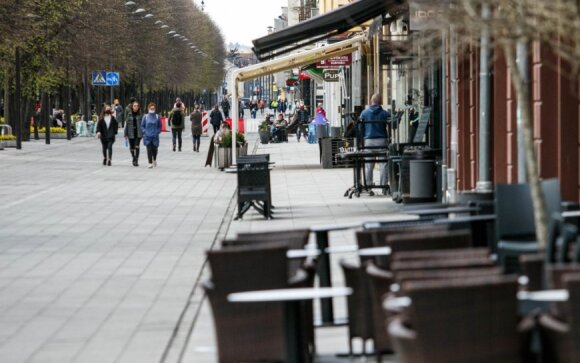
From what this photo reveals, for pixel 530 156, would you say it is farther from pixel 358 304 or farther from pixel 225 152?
pixel 225 152

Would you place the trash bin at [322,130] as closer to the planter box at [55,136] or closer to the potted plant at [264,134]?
the potted plant at [264,134]

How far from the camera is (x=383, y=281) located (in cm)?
772

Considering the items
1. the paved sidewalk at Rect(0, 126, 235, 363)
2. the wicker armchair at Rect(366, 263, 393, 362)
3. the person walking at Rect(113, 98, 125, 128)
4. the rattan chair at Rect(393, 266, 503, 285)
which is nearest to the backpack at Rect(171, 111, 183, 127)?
the person walking at Rect(113, 98, 125, 128)

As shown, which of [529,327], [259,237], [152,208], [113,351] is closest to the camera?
[529,327]

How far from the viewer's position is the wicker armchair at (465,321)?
18.9ft

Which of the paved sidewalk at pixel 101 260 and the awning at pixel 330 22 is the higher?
the awning at pixel 330 22

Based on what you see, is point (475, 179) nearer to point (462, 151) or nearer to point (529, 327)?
point (462, 151)

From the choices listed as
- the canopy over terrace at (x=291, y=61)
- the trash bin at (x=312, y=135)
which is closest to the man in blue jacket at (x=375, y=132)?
the canopy over terrace at (x=291, y=61)

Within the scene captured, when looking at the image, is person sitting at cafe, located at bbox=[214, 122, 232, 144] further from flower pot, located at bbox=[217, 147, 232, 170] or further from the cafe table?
the cafe table

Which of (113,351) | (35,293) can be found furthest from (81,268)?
(113,351)

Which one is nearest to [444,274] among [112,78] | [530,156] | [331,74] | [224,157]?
[530,156]

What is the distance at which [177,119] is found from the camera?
55000 millimetres

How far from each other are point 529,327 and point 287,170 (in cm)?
3331

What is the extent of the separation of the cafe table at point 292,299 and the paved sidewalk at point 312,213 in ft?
5.50
